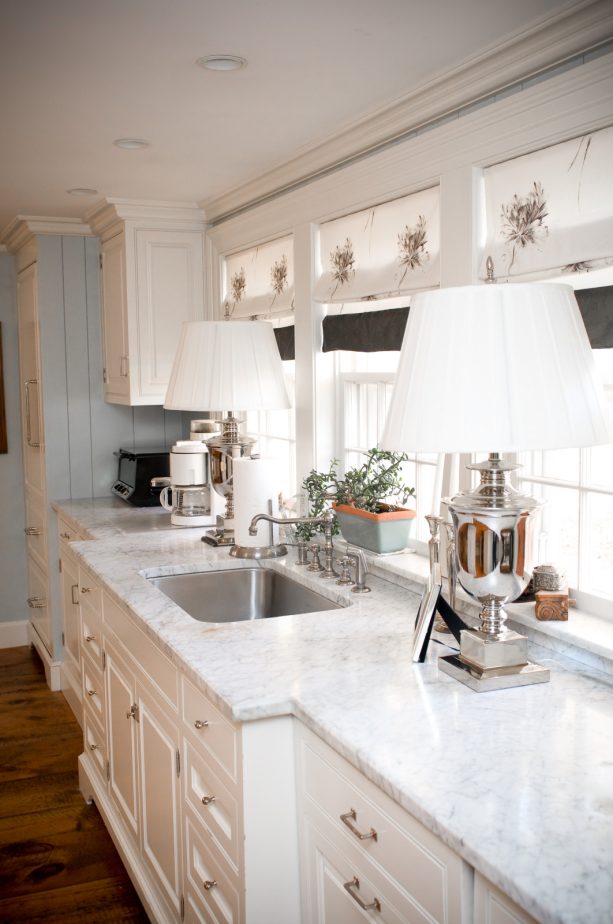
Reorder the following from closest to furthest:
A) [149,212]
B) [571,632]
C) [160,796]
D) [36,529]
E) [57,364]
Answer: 1. [571,632]
2. [160,796]
3. [149,212]
4. [57,364]
5. [36,529]

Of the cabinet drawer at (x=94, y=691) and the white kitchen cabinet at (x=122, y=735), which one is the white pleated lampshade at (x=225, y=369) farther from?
the cabinet drawer at (x=94, y=691)

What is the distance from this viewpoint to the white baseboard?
5.49m

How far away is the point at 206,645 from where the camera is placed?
2189 mm

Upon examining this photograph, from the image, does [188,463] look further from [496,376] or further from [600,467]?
[496,376]

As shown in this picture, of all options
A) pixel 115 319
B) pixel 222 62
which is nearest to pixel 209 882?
pixel 222 62

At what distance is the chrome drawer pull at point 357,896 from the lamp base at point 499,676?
1.47 ft

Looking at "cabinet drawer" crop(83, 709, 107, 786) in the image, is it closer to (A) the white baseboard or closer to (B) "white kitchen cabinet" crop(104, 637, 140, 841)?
(B) "white kitchen cabinet" crop(104, 637, 140, 841)

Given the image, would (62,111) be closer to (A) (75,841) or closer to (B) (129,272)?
(B) (129,272)

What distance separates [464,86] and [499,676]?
1549 mm

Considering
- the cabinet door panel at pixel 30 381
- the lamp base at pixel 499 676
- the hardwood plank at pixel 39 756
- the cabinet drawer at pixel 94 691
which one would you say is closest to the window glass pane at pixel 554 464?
the lamp base at pixel 499 676

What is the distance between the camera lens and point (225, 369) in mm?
3084

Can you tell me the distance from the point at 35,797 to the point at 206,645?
1.80m

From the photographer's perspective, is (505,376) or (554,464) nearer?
(505,376)

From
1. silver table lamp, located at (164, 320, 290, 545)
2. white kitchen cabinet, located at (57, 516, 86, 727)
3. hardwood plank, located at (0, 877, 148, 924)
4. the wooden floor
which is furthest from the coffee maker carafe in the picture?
hardwood plank, located at (0, 877, 148, 924)
